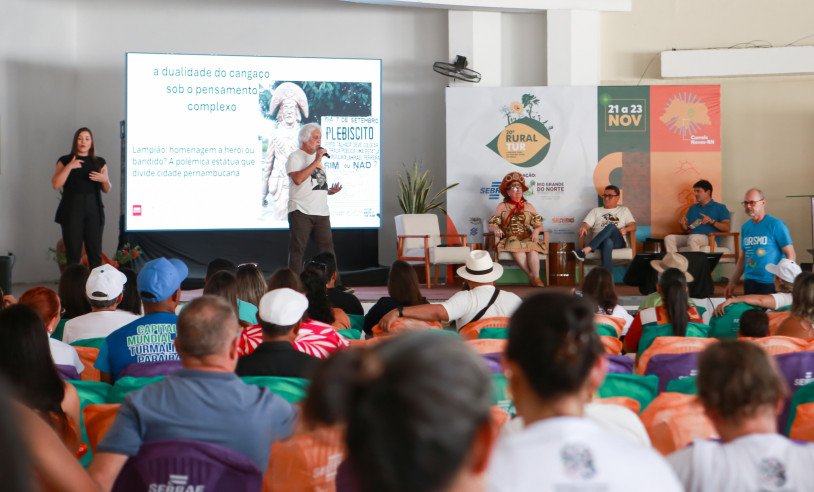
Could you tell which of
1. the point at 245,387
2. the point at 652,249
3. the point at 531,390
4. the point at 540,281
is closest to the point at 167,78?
the point at 540,281

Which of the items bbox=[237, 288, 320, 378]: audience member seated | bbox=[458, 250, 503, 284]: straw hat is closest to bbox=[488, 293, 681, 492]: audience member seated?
bbox=[237, 288, 320, 378]: audience member seated

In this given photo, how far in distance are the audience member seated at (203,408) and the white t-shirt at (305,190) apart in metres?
5.16

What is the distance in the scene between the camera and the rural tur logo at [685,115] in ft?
29.3

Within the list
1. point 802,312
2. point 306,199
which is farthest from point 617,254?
point 802,312

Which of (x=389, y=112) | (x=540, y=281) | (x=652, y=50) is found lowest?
(x=540, y=281)

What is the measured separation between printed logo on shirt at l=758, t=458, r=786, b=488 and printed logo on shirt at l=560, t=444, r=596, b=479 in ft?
1.43

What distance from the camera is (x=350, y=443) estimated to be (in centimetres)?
75

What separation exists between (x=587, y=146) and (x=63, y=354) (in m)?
7.29

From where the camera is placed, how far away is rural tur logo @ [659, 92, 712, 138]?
892cm

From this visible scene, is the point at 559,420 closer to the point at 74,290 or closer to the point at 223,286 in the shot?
the point at 223,286

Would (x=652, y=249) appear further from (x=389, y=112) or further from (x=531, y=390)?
(x=531, y=390)

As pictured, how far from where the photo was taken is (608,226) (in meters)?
8.27

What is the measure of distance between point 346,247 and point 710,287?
4274mm

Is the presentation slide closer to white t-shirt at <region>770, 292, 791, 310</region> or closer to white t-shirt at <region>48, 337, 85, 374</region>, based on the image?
white t-shirt at <region>770, 292, 791, 310</region>
